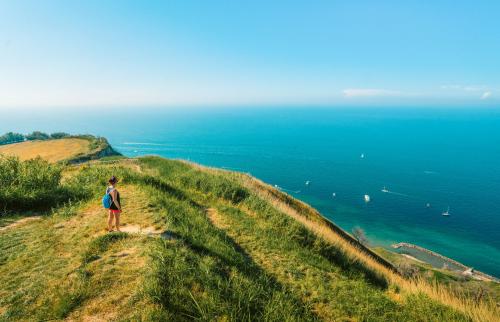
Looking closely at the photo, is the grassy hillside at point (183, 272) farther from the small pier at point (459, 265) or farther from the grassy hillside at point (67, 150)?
the grassy hillside at point (67, 150)

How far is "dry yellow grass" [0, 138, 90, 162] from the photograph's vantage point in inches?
4005

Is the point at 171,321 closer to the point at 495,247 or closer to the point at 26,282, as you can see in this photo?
the point at 26,282

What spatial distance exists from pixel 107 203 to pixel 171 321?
5955 millimetres

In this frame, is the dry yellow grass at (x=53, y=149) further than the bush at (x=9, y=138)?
No

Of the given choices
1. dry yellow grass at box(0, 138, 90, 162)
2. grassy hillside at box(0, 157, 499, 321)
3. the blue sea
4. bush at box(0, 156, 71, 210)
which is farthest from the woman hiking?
dry yellow grass at box(0, 138, 90, 162)

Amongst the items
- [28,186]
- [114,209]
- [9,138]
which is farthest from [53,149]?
[114,209]

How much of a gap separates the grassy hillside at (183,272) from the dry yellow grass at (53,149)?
107492 mm

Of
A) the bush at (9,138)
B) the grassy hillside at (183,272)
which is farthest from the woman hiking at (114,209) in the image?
the bush at (9,138)

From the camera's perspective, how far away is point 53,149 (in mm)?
111250

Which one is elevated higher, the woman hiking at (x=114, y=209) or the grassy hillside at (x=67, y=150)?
the woman hiking at (x=114, y=209)

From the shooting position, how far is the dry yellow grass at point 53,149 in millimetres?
101738

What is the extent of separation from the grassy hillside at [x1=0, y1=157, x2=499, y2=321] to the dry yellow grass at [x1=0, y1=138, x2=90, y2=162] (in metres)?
107

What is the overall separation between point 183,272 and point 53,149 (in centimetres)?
13494

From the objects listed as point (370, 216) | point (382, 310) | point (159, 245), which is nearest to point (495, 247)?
point (370, 216)
